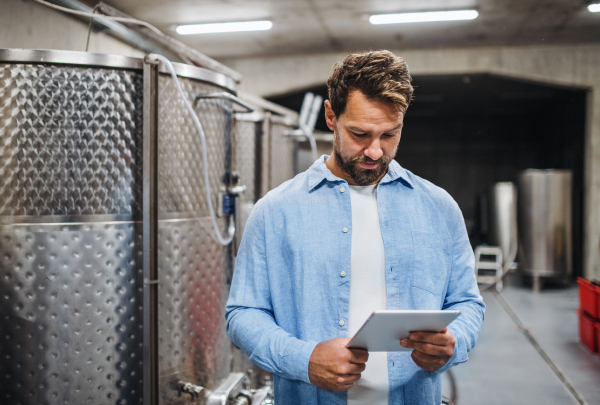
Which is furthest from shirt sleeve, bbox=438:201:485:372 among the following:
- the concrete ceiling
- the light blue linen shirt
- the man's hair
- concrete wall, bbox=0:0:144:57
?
the concrete ceiling

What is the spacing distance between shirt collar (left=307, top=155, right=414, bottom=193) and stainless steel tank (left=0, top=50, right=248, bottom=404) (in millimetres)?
823

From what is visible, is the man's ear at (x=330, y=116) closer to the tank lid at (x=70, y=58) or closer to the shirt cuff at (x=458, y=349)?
the shirt cuff at (x=458, y=349)

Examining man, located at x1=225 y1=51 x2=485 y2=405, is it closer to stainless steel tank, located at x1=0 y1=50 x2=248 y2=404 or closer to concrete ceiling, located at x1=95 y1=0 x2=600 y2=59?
stainless steel tank, located at x1=0 y1=50 x2=248 y2=404

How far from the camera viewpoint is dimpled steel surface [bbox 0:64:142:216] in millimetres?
1669

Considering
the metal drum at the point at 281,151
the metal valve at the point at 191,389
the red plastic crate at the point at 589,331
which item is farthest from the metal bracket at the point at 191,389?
the red plastic crate at the point at 589,331

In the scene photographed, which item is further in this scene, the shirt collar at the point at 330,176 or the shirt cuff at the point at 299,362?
the shirt collar at the point at 330,176

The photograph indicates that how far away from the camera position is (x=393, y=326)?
958mm

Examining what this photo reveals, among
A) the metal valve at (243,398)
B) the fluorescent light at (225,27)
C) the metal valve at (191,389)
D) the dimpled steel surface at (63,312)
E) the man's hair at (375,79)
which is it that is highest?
the fluorescent light at (225,27)

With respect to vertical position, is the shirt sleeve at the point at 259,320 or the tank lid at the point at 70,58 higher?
the tank lid at the point at 70,58

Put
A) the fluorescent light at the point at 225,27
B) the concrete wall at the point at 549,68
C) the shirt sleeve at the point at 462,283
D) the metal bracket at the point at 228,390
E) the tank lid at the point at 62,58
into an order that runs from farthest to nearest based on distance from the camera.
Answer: the concrete wall at the point at 549,68 → the fluorescent light at the point at 225,27 → the metal bracket at the point at 228,390 → the tank lid at the point at 62,58 → the shirt sleeve at the point at 462,283

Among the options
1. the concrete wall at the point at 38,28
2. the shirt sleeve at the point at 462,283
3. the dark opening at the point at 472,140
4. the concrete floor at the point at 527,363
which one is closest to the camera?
the shirt sleeve at the point at 462,283

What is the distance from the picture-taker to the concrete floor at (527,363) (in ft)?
11.5

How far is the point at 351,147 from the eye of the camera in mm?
1248

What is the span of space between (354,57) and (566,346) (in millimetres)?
4598
